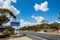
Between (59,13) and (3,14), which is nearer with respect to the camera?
(3,14)

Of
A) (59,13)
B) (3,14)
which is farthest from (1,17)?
(59,13)

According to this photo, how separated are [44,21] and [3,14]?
91126mm

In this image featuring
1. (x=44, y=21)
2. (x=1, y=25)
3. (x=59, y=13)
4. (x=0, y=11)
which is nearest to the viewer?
(x=0, y=11)

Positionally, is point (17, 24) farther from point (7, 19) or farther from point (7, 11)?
point (7, 11)

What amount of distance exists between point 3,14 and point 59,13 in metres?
41.2

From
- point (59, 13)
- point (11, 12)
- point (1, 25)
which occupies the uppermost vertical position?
point (59, 13)

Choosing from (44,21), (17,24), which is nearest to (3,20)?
(17,24)

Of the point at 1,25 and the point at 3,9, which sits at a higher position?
the point at 3,9

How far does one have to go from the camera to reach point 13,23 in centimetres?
4091

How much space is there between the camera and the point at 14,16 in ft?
116

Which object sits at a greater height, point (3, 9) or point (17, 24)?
point (3, 9)

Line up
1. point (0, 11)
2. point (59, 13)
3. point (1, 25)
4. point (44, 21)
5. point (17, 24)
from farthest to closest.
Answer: point (44, 21) → point (59, 13) → point (17, 24) → point (1, 25) → point (0, 11)

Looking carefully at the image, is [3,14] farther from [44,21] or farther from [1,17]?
[44,21]

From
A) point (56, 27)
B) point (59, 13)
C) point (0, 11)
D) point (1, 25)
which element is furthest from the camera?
point (56, 27)
